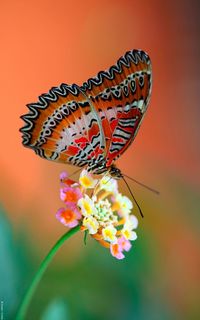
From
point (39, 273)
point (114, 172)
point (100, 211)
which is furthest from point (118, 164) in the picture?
point (39, 273)

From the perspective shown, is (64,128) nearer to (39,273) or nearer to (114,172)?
(114,172)

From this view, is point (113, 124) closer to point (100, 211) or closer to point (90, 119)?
point (90, 119)

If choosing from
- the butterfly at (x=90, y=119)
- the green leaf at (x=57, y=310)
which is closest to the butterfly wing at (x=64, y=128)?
the butterfly at (x=90, y=119)

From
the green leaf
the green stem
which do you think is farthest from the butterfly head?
the green leaf

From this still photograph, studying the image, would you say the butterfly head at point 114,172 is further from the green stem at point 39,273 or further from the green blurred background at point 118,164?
the green stem at point 39,273

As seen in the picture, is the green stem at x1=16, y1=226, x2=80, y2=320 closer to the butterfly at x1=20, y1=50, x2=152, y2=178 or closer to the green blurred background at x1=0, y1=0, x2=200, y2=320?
the green blurred background at x1=0, y1=0, x2=200, y2=320

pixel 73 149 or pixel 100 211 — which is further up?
pixel 73 149

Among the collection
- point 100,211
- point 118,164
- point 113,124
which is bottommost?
point 100,211

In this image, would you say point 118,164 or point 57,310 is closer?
point 57,310
